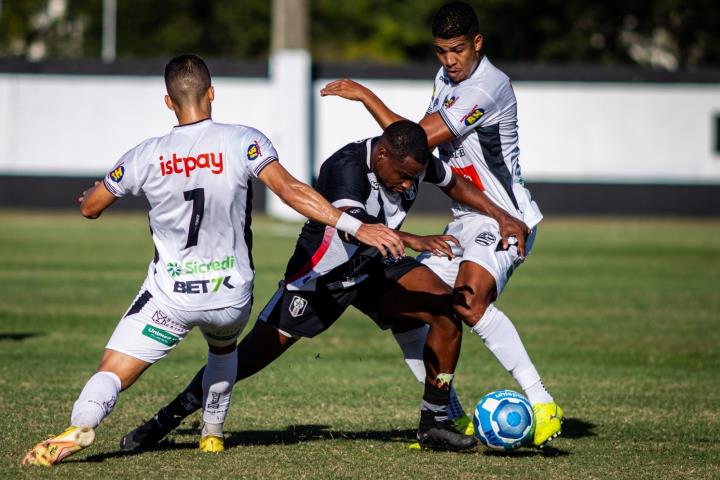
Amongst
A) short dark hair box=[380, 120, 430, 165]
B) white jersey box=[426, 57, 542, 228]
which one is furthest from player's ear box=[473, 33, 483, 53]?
short dark hair box=[380, 120, 430, 165]

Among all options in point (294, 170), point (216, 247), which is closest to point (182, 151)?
point (216, 247)

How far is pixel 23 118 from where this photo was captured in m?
32.8

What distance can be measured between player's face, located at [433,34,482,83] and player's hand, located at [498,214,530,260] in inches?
40.0

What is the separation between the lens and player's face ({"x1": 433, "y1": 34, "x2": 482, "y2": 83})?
737 cm

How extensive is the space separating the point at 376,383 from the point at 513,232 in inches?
112

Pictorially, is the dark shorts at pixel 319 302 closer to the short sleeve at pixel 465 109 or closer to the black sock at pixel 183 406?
the black sock at pixel 183 406

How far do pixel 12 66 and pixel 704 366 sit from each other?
2648 cm

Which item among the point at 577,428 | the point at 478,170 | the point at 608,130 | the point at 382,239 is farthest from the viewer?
the point at 608,130

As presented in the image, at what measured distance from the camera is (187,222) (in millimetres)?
6230

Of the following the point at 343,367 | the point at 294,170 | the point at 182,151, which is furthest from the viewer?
the point at 294,170

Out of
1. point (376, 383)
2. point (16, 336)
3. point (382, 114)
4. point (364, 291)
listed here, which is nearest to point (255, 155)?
point (382, 114)

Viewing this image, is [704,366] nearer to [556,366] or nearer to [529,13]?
[556,366]

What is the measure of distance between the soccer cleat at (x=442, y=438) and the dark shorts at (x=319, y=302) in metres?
0.85

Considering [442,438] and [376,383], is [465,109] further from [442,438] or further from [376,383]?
[376,383]
